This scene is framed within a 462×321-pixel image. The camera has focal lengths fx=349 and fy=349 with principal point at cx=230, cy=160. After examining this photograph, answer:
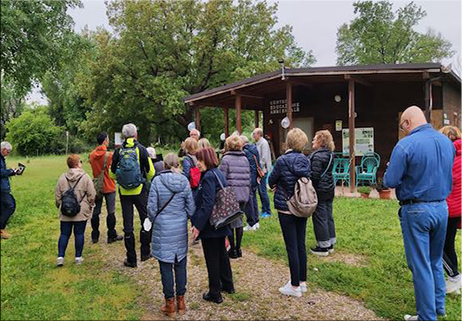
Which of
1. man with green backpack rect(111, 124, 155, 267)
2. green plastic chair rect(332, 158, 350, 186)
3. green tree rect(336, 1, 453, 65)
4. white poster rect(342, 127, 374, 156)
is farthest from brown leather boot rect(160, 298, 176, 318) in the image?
green tree rect(336, 1, 453, 65)

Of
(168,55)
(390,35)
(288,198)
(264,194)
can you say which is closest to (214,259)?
(288,198)

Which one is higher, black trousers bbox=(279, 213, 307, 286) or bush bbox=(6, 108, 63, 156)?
bush bbox=(6, 108, 63, 156)

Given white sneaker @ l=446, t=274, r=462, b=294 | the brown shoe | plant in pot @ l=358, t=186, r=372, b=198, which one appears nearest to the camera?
white sneaker @ l=446, t=274, r=462, b=294

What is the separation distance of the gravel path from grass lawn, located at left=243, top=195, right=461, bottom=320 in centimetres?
23

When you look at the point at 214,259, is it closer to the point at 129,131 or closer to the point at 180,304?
the point at 180,304

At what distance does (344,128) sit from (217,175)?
928 centimetres

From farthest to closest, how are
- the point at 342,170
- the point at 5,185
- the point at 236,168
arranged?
the point at 342,170 → the point at 5,185 → the point at 236,168

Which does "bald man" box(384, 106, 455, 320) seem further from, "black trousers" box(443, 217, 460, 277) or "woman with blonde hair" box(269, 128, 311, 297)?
"woman with blonde hair" box(269, 128, 311, 297)

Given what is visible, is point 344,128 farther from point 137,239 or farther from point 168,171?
point 168,171

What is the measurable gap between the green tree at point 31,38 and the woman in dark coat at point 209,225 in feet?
20.5

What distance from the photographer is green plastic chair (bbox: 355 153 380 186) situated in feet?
33.1

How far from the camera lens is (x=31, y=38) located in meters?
8.55

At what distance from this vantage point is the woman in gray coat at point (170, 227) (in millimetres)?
3406

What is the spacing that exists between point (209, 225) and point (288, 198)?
0.87 meters
